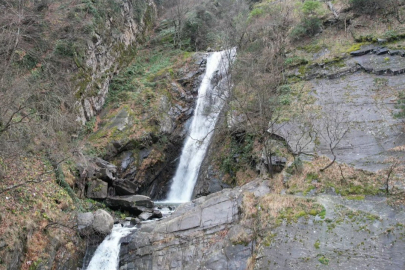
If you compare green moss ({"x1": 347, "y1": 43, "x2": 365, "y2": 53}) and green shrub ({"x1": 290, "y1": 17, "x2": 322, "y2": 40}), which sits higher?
green shrub ({"x1": 290, "y1": 17, "x2": 322, "y2": 40})

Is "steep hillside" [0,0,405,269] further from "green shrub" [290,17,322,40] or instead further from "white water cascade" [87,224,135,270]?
"white water cascade" [87,224,135,270]

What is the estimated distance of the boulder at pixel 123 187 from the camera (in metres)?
15.8

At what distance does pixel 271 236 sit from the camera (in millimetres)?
8391

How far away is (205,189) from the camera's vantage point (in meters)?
17.1

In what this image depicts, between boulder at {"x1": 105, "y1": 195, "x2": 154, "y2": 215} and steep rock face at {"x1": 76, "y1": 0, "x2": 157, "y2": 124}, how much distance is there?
6632mm

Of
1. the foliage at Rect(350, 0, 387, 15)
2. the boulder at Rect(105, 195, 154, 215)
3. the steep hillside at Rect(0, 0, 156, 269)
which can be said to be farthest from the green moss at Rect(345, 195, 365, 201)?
the foliage at Rect(350, 0, 387, 15)

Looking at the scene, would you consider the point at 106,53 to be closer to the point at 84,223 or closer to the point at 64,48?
the point at 64,48

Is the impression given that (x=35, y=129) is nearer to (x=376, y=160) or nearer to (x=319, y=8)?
(x=376, y=160)

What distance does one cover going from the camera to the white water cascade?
1073 cm

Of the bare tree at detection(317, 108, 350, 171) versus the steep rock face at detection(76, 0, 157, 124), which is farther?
the steep rock face at detection(76, 0, 157, 124)

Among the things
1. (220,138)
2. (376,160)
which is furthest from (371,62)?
(220,138)

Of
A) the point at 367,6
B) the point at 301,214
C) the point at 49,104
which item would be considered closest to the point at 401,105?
the point at 301,214

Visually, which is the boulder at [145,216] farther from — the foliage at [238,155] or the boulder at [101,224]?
the foliage at [238,155]

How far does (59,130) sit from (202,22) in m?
20.4
